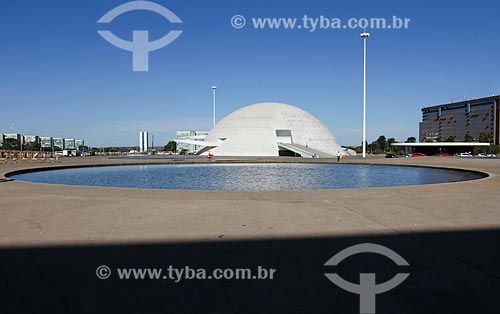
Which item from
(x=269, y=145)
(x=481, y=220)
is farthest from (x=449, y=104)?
(x=481, y=220)

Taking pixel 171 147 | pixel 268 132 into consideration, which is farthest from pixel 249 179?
pixel 171 147

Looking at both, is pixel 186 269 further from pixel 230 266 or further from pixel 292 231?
pixel 292 231

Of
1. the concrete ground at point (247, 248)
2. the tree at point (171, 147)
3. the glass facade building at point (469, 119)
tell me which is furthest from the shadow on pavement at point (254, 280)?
the glass facade building at point (469, 119)

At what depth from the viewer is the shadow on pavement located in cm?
342

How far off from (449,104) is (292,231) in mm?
216931

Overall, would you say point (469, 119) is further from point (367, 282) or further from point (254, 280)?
point (254, 280)

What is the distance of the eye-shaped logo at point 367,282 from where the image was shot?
3.54 m

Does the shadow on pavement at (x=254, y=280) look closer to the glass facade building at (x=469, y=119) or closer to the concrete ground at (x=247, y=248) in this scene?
the concrete ground at (x=247, y=248)

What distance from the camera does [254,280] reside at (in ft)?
13.4

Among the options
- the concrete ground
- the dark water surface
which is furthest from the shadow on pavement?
the dark water surface

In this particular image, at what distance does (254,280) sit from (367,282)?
1.26 meters

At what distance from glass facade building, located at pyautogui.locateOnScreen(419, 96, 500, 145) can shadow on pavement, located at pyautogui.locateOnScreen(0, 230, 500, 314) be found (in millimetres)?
172819

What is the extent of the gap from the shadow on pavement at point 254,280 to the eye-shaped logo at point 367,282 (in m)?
0.07

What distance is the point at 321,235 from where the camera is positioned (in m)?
5.99
